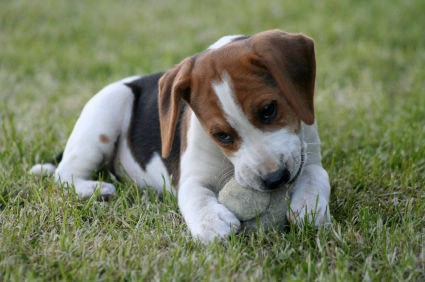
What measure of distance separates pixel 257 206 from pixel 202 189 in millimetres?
602

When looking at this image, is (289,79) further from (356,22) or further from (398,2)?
(398,2)

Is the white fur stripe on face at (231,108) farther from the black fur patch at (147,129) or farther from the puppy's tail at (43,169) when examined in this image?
the puppy's tail at (43,169)

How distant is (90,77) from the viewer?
34.6 ft

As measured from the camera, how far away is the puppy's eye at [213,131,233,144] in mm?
5232

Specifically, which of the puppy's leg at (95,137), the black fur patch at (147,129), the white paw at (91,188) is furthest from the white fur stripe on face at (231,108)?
the puppy's leg at (95,137)

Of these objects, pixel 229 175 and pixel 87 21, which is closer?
pixel 229 175

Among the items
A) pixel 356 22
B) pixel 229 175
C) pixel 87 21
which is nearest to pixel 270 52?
pixel 229 175

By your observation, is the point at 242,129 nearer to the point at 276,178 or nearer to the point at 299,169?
Answer: the point at 276,178

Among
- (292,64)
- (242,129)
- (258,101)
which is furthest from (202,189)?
(292,64)

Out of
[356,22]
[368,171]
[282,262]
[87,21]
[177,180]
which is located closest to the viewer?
[282,262]

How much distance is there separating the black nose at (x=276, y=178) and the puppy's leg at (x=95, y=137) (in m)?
1.98

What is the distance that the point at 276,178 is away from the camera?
4.94 metres

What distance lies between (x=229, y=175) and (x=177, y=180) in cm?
61

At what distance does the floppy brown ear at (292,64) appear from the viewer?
5070mm
